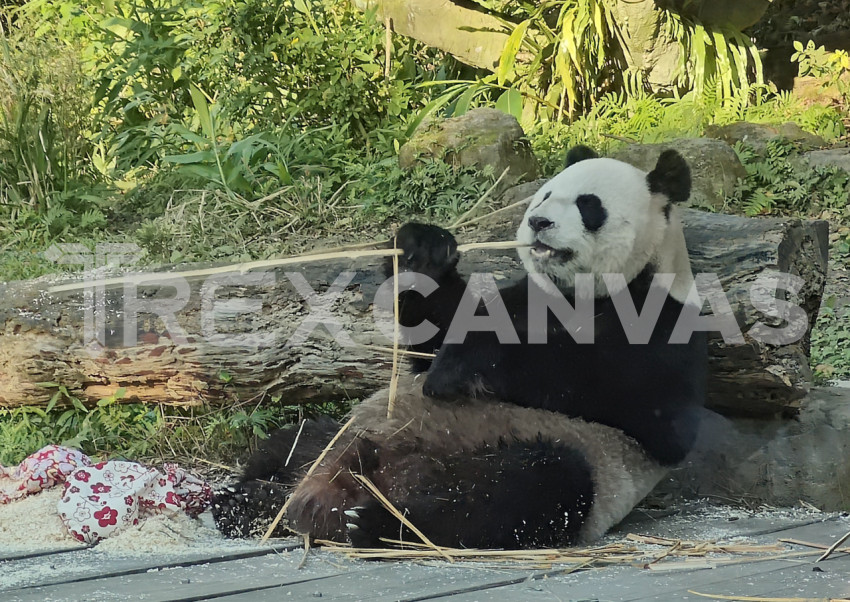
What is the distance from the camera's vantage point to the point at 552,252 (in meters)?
2.61

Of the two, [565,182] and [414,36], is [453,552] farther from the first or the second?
[414,36]

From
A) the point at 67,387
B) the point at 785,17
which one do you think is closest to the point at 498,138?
the point at 67,387

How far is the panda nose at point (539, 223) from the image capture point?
2592 millimetres

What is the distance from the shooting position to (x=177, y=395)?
10.4 ft

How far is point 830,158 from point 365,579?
16.3 ft

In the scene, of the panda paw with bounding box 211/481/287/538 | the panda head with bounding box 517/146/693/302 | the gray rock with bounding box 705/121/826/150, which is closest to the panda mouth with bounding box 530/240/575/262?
the panda head with bounding box 517/146/693/302

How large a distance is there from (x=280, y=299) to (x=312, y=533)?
0.82 m

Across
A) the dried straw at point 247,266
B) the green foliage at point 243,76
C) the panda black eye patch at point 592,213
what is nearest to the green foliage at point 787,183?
the green foliage at point 243,76

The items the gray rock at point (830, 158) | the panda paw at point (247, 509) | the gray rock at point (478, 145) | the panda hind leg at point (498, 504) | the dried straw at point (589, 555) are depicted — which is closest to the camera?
the dried straw at point (589, 555)

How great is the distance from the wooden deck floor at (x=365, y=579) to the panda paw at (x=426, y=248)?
0.91 m

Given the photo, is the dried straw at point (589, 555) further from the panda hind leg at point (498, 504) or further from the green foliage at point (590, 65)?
the green foliage at point (590, 65)

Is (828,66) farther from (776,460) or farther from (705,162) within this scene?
(776,460)

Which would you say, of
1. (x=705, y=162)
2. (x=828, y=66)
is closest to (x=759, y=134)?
(x=705, y=162)

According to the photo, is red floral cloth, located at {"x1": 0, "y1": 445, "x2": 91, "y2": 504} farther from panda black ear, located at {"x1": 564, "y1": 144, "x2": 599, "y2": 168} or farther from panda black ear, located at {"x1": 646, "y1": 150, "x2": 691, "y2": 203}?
panda black ear, located at {"x1": 646, "y1": 150, "x2": 691, "y2": 203}
